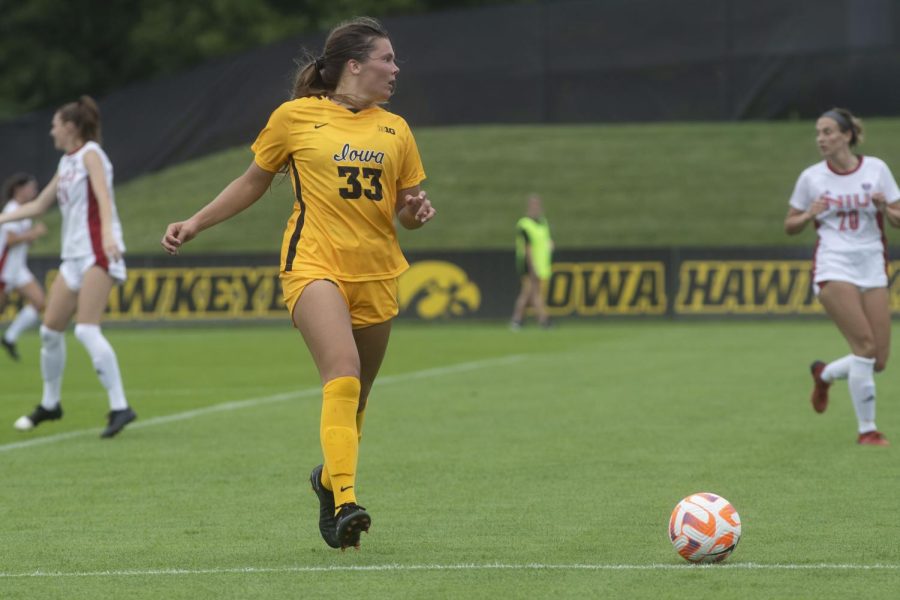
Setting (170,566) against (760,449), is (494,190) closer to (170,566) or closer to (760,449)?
(760,449)

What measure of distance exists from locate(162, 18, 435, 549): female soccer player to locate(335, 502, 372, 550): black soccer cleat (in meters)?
0.17

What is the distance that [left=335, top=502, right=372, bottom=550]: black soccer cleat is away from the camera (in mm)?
6445

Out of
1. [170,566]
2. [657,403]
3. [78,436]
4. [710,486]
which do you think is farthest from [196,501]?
[657,403]

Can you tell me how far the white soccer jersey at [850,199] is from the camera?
1097cm

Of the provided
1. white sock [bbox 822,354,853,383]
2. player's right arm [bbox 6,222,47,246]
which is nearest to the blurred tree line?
player's right arm [bbox 6,222,47,246]

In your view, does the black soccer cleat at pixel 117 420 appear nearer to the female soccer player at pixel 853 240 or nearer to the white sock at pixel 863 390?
the female soccer player at pixel 853 240

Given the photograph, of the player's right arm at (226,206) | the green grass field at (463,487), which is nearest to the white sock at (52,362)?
the green grass field at (463,487)

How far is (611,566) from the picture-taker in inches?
253

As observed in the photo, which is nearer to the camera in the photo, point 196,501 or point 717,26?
point 196,501

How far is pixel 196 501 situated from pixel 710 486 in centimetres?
264

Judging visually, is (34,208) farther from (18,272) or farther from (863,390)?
(18,272)

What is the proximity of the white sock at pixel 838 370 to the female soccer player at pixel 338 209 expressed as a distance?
508cm

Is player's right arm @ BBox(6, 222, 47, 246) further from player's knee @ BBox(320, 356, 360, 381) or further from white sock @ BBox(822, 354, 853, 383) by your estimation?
player's knee @ BBox(320, 356, 360, 381)

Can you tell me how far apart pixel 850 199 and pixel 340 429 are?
17.6 ft
